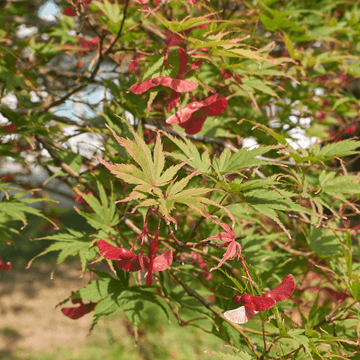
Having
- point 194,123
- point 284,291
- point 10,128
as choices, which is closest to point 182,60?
point 194,123

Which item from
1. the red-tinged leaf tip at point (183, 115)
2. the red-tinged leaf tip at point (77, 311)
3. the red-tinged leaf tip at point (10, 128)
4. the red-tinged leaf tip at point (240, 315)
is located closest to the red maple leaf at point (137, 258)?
the red-tinged leaf tip at point (240, 315)

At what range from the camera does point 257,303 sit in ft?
2.07

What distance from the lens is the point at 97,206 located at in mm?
997

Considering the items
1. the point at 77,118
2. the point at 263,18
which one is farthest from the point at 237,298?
the point at 263,18

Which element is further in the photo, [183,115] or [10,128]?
[10,128]

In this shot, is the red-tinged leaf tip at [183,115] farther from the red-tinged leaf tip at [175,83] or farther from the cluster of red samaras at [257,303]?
the cluster of red samaras at [257,303]

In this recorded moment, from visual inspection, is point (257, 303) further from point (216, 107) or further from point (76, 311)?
point (76, 311)

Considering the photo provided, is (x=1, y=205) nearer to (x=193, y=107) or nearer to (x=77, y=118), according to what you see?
(x=77, y=118)

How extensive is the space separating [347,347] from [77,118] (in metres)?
1.35

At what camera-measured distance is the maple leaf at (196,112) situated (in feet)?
2.66

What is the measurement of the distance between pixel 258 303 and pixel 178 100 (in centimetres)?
58

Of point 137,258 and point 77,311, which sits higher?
point 137,258

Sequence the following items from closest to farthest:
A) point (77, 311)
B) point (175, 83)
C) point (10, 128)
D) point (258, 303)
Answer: point (258, 303), point (175, 83), point (77, 311), point (10, 128)

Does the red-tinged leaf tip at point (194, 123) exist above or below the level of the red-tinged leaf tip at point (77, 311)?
above
